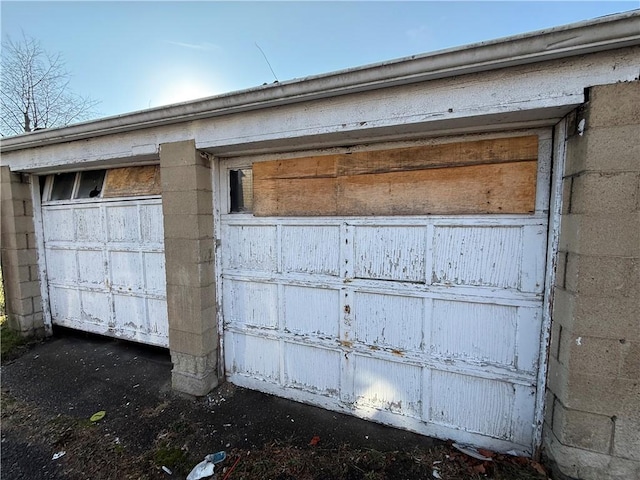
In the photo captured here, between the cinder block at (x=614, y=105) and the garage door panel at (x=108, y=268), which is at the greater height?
the cinder block at (x=614, y=105)

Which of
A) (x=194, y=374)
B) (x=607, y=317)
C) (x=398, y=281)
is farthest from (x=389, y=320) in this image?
(x=194, y=374)

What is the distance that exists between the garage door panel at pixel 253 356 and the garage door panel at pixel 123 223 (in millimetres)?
1825

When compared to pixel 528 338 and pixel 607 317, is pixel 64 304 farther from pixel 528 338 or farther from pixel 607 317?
pixel 607 317

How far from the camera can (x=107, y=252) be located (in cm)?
379

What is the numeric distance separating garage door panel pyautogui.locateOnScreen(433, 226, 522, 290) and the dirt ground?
A: 1.32m

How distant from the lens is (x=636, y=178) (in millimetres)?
1585

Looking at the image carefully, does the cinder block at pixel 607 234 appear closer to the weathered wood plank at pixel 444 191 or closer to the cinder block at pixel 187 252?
the weathered wood plank at pixel 444 191

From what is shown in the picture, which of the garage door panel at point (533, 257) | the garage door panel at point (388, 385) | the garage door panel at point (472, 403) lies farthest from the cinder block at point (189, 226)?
the garage door panel at point (533, 257)

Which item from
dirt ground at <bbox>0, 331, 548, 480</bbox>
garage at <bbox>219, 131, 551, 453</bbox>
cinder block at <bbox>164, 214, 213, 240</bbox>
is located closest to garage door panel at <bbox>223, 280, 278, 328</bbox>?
garage at <bbox>219, 131, 551, 453</bbox>

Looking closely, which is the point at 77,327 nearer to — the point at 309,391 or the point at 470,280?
the point at 309,391

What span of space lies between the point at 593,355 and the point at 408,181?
5.29ft

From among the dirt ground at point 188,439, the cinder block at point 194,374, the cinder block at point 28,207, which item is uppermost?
the cinder block at point 28,207

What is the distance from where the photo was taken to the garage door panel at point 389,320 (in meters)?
2.41

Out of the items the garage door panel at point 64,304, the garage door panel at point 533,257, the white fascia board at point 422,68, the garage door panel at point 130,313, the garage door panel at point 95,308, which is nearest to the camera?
the white fascia board at point 422,68
